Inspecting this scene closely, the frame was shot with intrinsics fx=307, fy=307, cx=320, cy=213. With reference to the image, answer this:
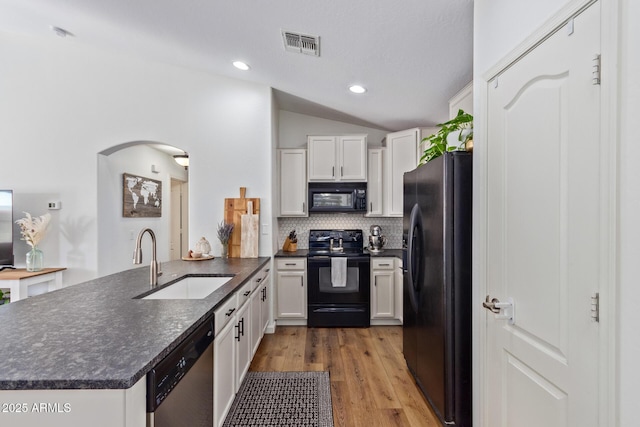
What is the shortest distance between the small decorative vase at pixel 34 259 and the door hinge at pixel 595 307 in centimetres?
459

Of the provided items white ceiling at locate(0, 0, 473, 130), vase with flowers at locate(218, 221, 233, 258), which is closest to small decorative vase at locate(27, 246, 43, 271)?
vase with flowers at locate(218, 221, 233, 258)

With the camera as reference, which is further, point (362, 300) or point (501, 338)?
point (362, 300)

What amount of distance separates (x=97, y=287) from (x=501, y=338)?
7.68 feet

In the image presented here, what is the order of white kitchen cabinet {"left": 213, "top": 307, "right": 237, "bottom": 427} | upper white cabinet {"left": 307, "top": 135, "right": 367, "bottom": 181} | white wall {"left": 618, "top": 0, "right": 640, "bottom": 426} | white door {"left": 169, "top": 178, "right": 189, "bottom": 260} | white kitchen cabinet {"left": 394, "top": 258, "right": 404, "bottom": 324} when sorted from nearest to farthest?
white wall {"left": 618, "top": 0, "right": 640, "bottom": 426}, white kitchen cabinet {"left": 213, "top": 307, "right": 237, "bottom": 427}, white kitchen cabinet {"left": 394, "top": 258, "right": 404, "bottom": 324}, upper white cabinet {"left": 307, "top": 135, "right": 367, "bottom": 181}, white door {"left": 169, "top": 178, "right": 189, "bottom": 260}

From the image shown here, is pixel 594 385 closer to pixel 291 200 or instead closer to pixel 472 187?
pixel 472 187

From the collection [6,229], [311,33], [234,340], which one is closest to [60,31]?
[6,229]

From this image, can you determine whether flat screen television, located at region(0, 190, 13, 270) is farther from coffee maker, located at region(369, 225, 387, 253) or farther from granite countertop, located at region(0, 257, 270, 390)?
coffee maker, located at region(369, 225, 387, 253)

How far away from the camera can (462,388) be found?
1.79m

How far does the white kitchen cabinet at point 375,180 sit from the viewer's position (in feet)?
12.9

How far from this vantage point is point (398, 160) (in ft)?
12.6

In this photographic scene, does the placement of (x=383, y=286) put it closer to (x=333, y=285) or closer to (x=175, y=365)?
(x=333, y=285)

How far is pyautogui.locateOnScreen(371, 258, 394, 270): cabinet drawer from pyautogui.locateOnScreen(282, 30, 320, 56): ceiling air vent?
7.53 ft

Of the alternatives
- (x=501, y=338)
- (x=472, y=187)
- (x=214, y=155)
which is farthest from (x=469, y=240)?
(x=214, y=155)

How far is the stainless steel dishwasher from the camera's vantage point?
3.37 feet
